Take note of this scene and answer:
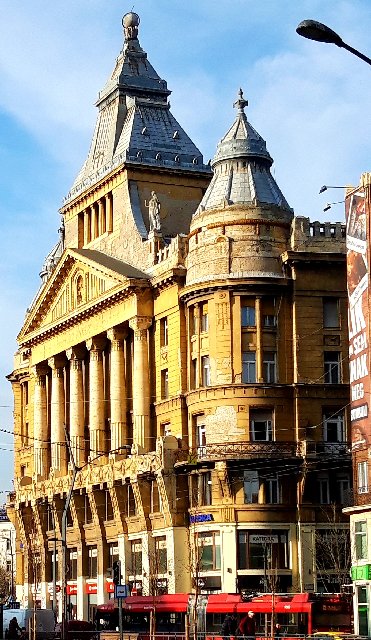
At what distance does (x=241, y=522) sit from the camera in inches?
3381

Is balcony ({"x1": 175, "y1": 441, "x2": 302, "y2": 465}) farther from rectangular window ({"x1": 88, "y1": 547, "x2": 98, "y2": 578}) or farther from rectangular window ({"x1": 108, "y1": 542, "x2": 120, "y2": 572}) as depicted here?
rectangular window ({"x1": 88, "y1": 547, "x2": 98, "y2": 578})

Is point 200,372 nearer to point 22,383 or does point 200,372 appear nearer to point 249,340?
point 249,340

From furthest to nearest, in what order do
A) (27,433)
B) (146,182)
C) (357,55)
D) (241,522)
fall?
(27,433), (146,182), (241,522), (357,55)

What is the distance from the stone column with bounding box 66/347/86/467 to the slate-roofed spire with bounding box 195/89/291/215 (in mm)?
22551

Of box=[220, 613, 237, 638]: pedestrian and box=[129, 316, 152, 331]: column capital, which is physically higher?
box=[129, 316, 152, 331]: column capital

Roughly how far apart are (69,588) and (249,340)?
2996 cm

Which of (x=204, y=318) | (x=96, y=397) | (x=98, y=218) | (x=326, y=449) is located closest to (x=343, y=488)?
(x=326, y=449)

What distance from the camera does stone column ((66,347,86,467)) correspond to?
351ft

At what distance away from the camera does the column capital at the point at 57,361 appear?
113375 millimetres

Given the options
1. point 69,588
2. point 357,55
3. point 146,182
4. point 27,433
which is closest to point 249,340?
point 146,182

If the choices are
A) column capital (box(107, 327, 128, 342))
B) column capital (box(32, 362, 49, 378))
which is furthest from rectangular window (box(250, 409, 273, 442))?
column capital (box(32, 362, 49, 378))

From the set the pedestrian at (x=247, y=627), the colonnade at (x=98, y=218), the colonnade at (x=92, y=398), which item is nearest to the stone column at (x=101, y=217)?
the colonnade at (x=98, y=218)

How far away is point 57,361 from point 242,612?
154 feet

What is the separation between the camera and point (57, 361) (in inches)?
4478
